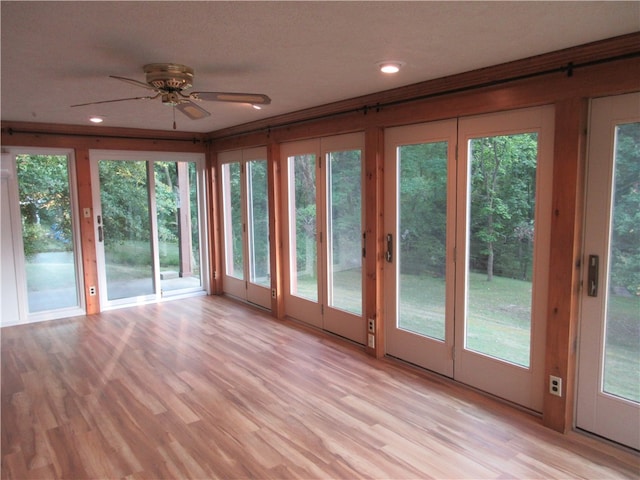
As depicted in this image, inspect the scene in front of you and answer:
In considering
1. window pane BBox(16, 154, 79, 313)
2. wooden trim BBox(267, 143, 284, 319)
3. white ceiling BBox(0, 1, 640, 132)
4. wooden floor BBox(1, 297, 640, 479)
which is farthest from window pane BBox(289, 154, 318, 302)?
window pane BBox(16, 154, 79, 313)

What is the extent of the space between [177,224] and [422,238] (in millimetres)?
4034

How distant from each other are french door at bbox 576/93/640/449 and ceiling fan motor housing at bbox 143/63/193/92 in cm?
246

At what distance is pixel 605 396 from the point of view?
8.68ft

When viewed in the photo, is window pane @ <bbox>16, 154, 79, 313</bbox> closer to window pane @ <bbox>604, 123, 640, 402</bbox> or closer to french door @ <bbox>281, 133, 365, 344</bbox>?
french door @ <bbox>281, 133, 365, 344</bbox>

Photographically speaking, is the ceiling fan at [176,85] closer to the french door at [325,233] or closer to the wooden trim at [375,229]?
the wooden trim at [375,229]

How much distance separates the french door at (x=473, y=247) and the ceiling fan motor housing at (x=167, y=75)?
1806 mm

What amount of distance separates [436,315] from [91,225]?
442 cm

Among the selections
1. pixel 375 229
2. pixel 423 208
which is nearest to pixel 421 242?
pixel 423 208

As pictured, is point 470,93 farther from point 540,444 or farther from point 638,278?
point 540,444

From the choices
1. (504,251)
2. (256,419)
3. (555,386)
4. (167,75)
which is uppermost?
(167,75)

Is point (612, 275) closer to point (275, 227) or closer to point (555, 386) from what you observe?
point (555, 386)

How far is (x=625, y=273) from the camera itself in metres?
2.53

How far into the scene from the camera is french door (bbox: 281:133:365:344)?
4.33 metres

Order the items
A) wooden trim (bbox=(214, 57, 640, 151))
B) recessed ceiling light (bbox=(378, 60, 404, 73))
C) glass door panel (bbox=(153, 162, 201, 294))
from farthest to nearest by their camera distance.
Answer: glass door panel (bbox=(153, 162, 201, 294)) < recessed ceiling light (bbox=(378, 60, 404, 73)) < wooden trim (bbox=(214, 57, 640, 151))
